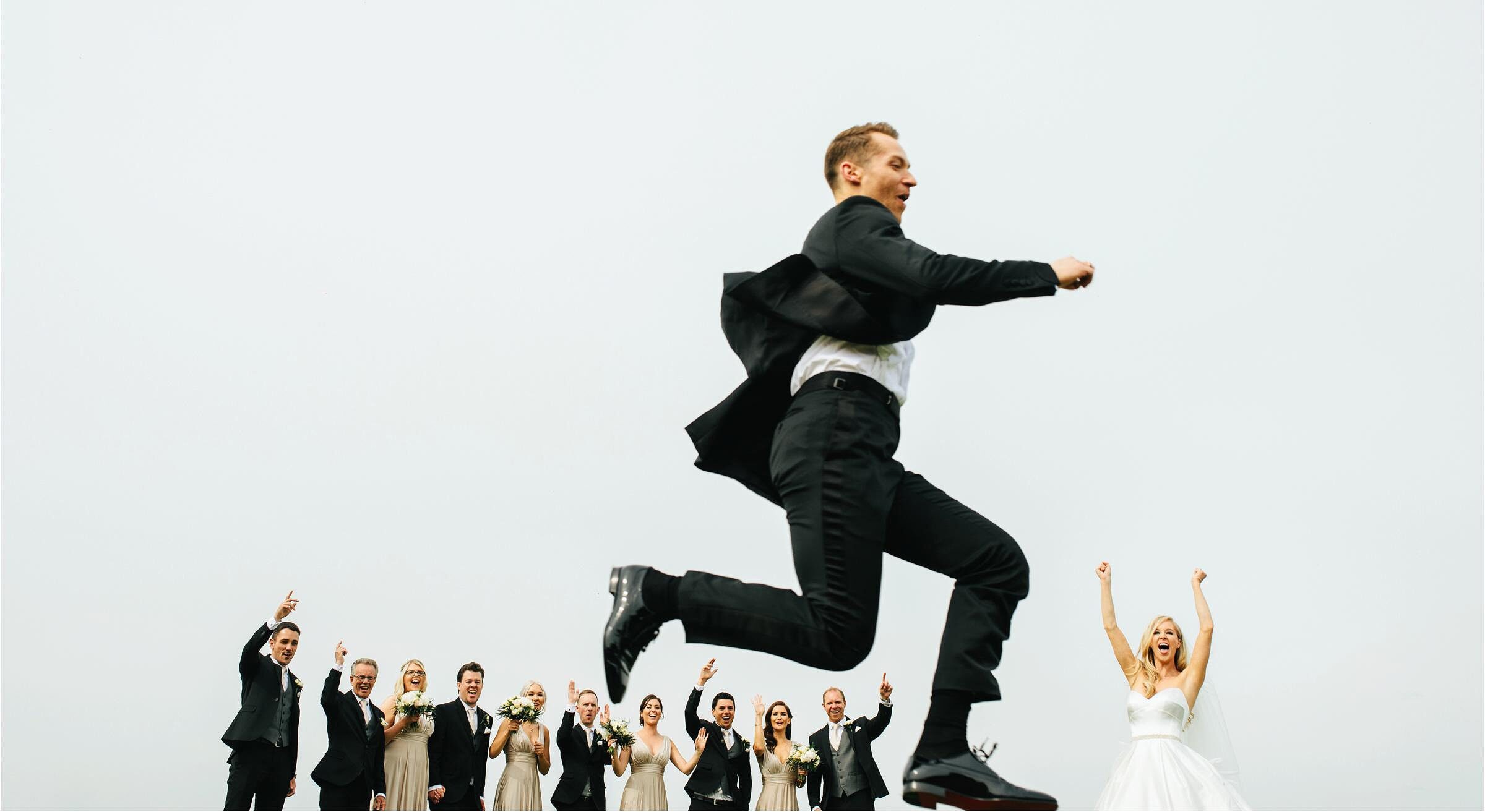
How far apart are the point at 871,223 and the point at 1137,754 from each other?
21.4ft

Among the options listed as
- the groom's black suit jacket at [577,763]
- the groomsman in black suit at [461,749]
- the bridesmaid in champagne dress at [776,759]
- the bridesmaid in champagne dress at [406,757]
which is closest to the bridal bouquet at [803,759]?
the bridesmaid in champagne dress at [776,759]

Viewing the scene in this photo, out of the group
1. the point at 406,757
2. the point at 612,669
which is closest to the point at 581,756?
the point at 406,757

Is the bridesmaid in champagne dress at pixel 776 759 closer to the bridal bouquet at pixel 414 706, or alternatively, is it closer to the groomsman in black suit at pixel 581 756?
the groomsman in black suit at pixel 581 756

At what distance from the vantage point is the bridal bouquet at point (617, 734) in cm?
1289

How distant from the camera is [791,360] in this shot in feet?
13.9

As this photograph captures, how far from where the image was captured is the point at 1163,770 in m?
8.81

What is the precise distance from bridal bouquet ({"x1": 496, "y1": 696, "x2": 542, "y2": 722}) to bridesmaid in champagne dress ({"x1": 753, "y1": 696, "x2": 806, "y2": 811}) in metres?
2.74

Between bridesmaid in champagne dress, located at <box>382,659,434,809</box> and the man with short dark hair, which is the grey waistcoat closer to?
bridesmaid in champagne dress, located at <box>382,659,434,809</box>

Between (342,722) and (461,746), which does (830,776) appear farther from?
(342,722)

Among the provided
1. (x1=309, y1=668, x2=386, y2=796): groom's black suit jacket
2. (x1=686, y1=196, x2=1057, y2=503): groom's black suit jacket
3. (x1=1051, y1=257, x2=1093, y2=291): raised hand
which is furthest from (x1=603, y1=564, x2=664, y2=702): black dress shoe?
(x1=309, y1=668, x2=386, y2=796): groom's black suit jacket

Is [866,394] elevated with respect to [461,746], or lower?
elevated

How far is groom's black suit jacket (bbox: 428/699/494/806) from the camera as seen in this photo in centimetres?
1145

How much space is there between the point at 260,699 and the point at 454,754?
89.6 inches

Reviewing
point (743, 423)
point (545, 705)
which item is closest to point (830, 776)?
point (545, 705)
